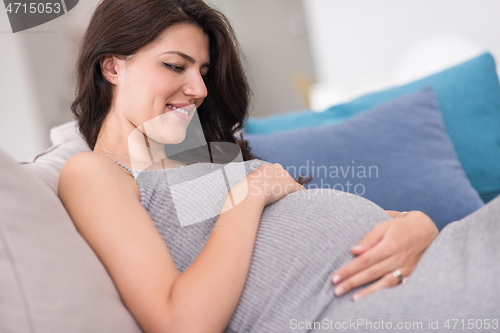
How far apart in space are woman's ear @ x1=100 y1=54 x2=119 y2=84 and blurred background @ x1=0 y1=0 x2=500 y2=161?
0.96m

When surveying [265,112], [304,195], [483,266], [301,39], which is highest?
[301,39]

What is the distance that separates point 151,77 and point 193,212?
15.4 inches

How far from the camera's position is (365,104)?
1.53 meters

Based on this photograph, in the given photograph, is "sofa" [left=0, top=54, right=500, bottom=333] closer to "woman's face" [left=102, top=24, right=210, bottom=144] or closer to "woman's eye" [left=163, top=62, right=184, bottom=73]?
"woman's face" [left=102, top=24, right=210, bottom=144]

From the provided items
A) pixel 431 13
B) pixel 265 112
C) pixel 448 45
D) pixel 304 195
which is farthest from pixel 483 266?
pixel 265 112

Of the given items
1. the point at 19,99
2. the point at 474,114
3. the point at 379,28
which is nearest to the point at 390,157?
the point at 474,114

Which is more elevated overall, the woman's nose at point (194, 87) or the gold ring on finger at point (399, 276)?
the woman's nose at point (194, 87)

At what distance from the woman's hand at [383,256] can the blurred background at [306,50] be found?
114cm

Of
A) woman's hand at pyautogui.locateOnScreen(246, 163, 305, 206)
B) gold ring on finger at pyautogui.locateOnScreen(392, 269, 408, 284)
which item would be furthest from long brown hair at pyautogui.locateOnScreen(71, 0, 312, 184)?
gold ring on finger at pyautogui.locateOnScreen(392, 269, 408, 284)

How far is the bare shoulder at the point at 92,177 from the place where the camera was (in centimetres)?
72

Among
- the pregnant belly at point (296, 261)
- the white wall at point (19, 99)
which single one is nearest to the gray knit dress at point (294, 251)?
the pregnant belly at point (296, 261)

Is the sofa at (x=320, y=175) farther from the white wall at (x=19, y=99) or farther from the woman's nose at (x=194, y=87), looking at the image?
the white wall at (x=19, y=99)

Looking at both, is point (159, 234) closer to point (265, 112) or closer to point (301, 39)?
point (265, 112)

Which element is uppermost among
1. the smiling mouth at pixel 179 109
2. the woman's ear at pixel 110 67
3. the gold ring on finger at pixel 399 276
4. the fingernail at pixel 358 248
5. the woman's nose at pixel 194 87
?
the woman's ear at pixel 110 67
